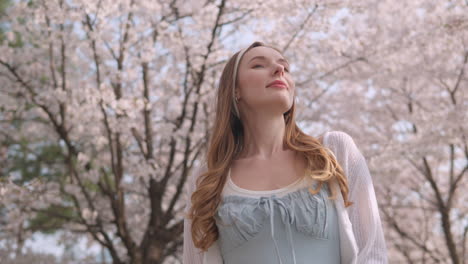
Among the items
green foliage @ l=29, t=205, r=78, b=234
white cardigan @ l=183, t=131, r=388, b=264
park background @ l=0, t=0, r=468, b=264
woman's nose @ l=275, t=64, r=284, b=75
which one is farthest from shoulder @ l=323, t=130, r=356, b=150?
green foliage @ l=29, t=205, r=78, b=234

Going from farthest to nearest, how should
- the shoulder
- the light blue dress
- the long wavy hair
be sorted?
→ 1. the shoulder
2. the long wavy hair
3. the light blue dress

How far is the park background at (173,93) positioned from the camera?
18.7 ft

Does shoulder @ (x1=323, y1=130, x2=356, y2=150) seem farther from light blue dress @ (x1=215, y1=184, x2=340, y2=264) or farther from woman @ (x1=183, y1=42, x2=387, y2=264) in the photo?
light blue dress @ (x1=215, y1=184, x2=340, y2=264)

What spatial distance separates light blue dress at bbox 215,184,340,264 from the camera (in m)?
1.55

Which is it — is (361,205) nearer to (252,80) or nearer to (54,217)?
(252,80)

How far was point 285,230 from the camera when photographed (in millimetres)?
1570

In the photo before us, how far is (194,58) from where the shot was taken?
620cm

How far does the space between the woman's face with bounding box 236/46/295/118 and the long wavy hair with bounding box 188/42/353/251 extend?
7cm

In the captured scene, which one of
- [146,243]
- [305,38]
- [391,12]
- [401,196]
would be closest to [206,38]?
[305,38]

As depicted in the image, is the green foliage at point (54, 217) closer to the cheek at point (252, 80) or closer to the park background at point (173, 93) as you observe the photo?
the park background at point (173, 93)

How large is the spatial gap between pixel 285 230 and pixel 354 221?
276mm

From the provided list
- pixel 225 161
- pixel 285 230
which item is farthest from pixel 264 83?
pixel 285 230

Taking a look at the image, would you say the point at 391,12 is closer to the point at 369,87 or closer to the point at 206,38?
the point at 369,87

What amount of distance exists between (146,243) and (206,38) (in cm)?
258
